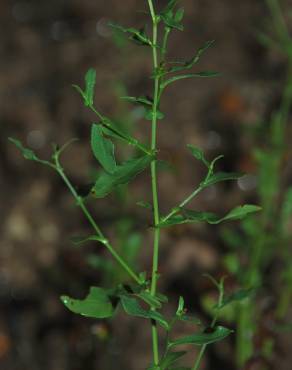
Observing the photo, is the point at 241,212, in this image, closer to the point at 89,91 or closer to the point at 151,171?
the point at 151,171

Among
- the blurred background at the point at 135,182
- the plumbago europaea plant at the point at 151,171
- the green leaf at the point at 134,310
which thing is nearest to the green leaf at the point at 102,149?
the plumbago europaea plant at the point at 151,171

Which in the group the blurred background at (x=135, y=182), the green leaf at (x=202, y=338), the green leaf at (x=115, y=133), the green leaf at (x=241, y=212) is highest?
the green leaf at (x=115, y=133)

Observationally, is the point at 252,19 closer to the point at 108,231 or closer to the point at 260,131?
the point at 108,231

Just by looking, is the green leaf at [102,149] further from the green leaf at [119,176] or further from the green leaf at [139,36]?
the green leaf at [139,36]

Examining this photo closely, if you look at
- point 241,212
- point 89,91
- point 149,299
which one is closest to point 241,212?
point 241,212

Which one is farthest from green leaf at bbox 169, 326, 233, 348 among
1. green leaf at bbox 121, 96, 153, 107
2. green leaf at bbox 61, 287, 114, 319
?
green leaf at bbox 121, 96, 153, 107

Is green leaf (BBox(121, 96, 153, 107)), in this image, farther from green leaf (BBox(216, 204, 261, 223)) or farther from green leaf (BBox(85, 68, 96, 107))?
green leaf (BBox(216, 204, 261, 223))
